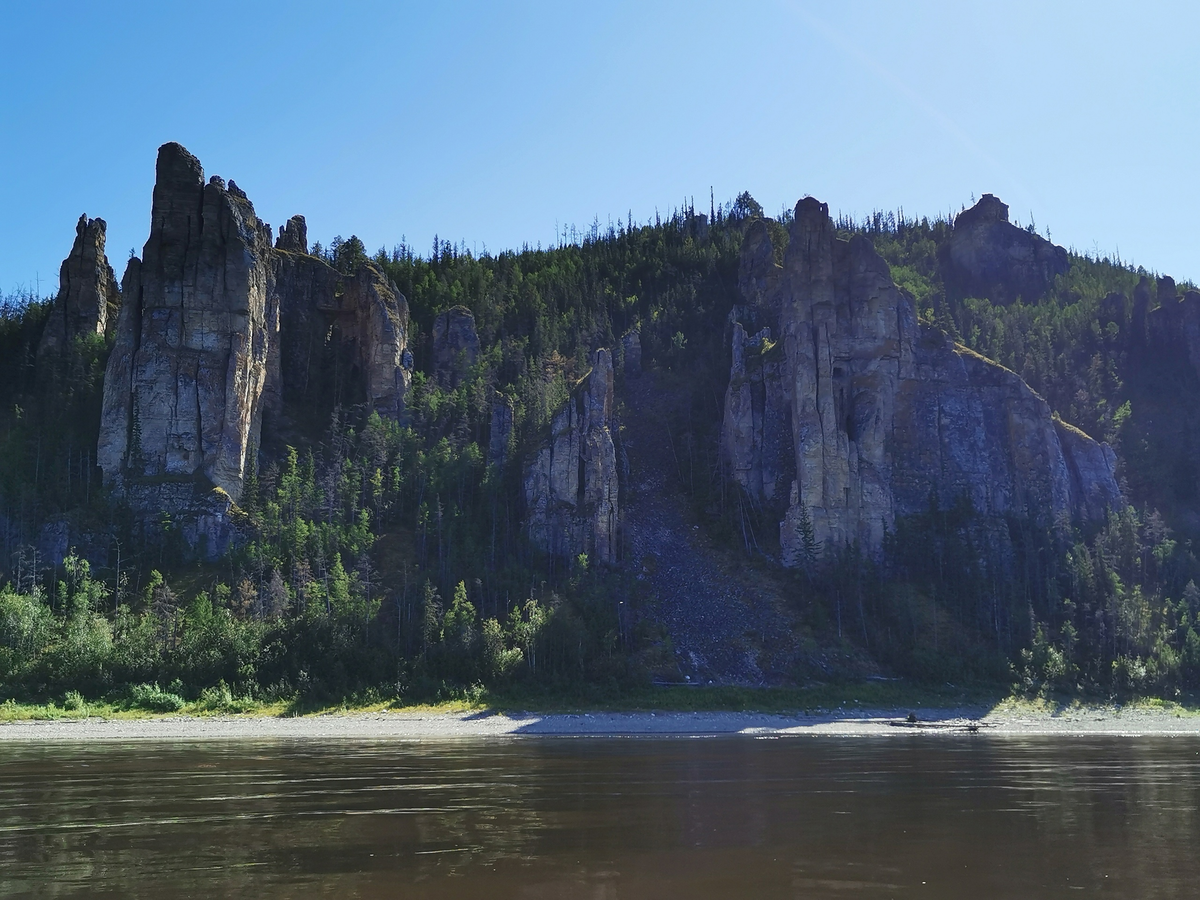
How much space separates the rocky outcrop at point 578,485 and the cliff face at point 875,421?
21.5m

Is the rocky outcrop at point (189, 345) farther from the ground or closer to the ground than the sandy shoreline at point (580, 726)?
farther from the ground

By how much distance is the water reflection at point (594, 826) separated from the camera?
24.2m

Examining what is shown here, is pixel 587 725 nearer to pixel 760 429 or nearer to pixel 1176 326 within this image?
pixel 760 429

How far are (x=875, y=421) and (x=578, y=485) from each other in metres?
39.5

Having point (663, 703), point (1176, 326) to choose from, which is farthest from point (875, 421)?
point (1176, 326)

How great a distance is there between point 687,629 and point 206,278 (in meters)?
71.8

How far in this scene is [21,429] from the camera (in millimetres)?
119500

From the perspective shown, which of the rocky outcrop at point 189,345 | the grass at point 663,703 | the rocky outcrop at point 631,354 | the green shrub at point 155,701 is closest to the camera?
the grass at point 663,703

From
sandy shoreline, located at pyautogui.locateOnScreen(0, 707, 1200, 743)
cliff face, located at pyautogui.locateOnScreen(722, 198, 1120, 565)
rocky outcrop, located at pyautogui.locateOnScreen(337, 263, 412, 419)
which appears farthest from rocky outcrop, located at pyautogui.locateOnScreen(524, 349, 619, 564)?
sandy shoreline, located at pyautogui.locateOnScreen(0, 707, 1200, 743)

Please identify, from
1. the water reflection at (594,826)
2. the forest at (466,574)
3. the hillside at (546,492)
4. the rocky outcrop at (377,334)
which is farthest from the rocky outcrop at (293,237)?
the water reflection at (594,826)

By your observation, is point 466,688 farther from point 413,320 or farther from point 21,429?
point 413,320

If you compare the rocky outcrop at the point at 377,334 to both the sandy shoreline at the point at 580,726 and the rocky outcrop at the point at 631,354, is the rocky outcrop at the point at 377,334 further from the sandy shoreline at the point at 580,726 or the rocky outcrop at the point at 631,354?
the sandy shoreline at the point at 580,726

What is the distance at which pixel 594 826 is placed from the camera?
3152cm

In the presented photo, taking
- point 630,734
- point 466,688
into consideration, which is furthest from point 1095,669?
point 466,688
